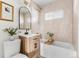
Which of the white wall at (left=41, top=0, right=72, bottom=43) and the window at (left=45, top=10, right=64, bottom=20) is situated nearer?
the white wall at (left=41, top=0, right=72, bottom=43)

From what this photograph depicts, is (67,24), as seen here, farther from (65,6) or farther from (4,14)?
(4,14)

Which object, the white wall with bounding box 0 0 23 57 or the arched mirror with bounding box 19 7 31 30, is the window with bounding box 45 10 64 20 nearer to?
the arched mirror with bounding box 19 7 31 30

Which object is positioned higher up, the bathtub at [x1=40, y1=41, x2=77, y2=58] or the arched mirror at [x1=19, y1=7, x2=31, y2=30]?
the arched mirror at [x1=19, y1=7, x2=31, y2=30]

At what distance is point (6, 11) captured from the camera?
1.87 m

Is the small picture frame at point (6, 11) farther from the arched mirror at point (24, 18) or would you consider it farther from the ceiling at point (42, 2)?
the ceiling at point (42, 2)

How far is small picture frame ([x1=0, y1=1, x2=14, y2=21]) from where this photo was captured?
1.76 m

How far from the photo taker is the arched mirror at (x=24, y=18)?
96.2 inches

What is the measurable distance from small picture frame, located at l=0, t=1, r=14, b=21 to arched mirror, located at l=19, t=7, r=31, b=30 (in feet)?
1.34

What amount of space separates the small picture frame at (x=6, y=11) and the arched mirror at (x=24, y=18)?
41 cm

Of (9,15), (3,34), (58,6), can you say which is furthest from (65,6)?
(3,34)

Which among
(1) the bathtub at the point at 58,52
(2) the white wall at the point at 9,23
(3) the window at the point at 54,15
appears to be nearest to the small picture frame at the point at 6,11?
(2) the white wall at the point at 9,23

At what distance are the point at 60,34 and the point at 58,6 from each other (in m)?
1.35

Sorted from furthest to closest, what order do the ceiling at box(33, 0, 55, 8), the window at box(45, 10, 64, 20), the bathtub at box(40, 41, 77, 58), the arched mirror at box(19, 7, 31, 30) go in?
1. the ceiling at box(33, 0, 55, 8)
2. the window at box(45, 10, 64, 20)
3. the arched mirror at box(19, 7, 31, 30)
4. the bathtub at box(40, 41, 77, 58)

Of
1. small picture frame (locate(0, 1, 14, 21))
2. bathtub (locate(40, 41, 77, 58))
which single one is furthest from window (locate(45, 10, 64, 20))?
small picture frame (locate(0, 1, 14, 21))
